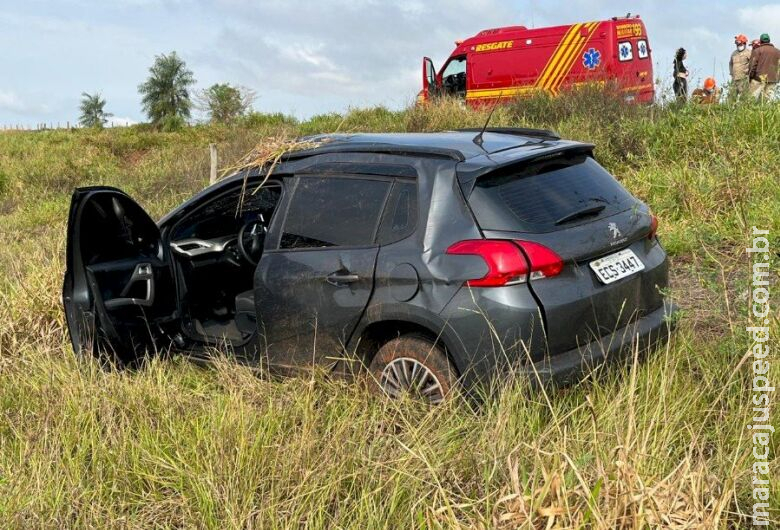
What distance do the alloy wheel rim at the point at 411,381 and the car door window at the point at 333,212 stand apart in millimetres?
648

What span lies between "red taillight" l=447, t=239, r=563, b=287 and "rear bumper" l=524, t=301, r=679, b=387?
1.28 feet

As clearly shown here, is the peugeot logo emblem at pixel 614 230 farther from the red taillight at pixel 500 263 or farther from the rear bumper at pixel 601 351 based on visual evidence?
the red taillight at pixel 500 263

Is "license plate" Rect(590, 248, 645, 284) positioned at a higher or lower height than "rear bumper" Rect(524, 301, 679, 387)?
higher

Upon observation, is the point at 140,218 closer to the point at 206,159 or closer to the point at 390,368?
the point at 390,368

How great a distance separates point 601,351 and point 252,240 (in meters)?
2.60

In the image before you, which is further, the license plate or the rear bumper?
the license plate

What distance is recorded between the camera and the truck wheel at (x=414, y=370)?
134 inches

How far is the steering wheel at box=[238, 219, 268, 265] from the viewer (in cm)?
493

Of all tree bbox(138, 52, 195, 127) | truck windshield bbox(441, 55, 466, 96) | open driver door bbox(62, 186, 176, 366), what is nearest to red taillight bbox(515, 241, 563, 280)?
open driver door bbox(62, 186, 176, 366)

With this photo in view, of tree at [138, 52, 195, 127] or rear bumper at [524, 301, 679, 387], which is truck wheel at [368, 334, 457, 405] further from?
tree at [138, 52, 195, 127]

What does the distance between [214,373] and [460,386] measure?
1674 millimetres

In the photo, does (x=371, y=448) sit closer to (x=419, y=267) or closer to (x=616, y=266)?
(x=419, y=267)

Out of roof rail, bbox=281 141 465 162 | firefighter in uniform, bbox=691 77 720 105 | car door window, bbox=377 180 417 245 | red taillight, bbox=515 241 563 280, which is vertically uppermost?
firefighter in uniform, bbox=691 77 720 105

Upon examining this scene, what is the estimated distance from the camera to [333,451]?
2.96 metres
